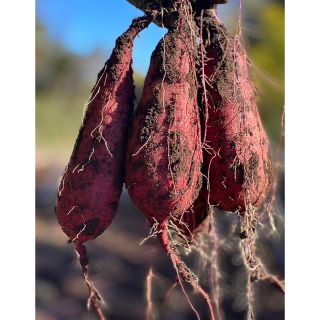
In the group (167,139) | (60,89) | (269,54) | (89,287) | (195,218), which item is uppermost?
(269,54)

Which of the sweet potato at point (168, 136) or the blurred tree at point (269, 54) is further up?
the blurred tree at point (269, 54)

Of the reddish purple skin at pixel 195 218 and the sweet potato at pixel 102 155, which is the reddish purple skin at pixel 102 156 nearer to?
the sweet potato at pixel 102 155

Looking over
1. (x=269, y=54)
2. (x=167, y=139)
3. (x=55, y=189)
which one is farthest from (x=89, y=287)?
(x=269, y=54)

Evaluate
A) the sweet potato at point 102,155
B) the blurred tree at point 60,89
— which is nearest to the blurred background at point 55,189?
the blurred tree at point 60,89

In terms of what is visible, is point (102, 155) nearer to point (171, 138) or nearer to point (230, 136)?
point (171, 138)

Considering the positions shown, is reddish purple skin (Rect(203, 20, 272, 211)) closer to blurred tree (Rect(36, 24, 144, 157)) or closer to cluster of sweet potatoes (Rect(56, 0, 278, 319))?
cluster of sweet potatoes (Rect(56, 0, 278, 319))

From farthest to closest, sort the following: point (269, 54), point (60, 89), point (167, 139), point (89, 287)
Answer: point (269, 54)
point (60, 89)
point (89, 287)
point (167, 139)
